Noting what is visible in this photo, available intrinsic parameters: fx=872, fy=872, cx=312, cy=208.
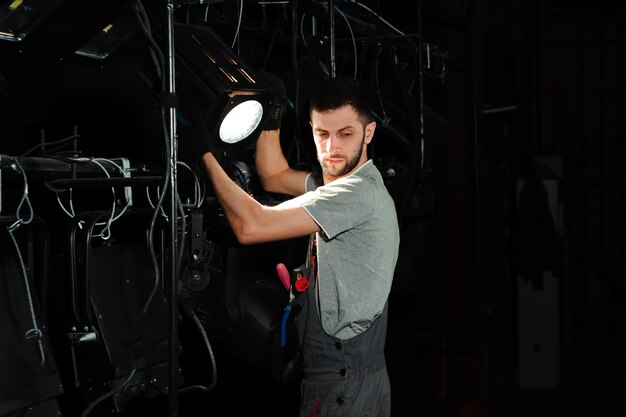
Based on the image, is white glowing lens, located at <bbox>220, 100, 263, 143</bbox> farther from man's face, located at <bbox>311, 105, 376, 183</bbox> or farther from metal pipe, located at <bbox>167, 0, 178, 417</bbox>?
man's face, located at <bbox>311, 105, 376, 183</bbox>

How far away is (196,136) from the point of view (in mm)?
1917

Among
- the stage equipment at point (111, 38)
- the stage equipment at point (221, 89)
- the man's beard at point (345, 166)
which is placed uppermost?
the stage equipment at point (111, 38)

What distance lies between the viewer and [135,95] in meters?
2.68

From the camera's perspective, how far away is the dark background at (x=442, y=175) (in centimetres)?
225

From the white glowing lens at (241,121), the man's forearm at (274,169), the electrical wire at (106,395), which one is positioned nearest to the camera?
the electrical wire at (106,395)

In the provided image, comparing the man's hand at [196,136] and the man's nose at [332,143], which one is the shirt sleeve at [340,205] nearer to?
the man's nose at [332,143]

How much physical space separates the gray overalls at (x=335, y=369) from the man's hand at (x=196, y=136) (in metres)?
0.68

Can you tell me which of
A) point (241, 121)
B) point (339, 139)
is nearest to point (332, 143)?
point (339, 139)

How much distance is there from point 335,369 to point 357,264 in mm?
298

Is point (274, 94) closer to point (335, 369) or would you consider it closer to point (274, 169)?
point (274, 169)

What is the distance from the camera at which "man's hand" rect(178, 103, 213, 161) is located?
191cm

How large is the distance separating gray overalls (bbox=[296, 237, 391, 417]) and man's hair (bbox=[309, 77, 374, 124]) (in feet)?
1.53

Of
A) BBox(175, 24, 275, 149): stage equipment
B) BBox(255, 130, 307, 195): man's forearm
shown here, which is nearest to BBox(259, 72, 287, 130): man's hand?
BBox(175, 24, 275, 149): stage equipment

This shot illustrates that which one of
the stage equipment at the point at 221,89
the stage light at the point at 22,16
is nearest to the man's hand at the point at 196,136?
the stage equipment at the point at 221,89
